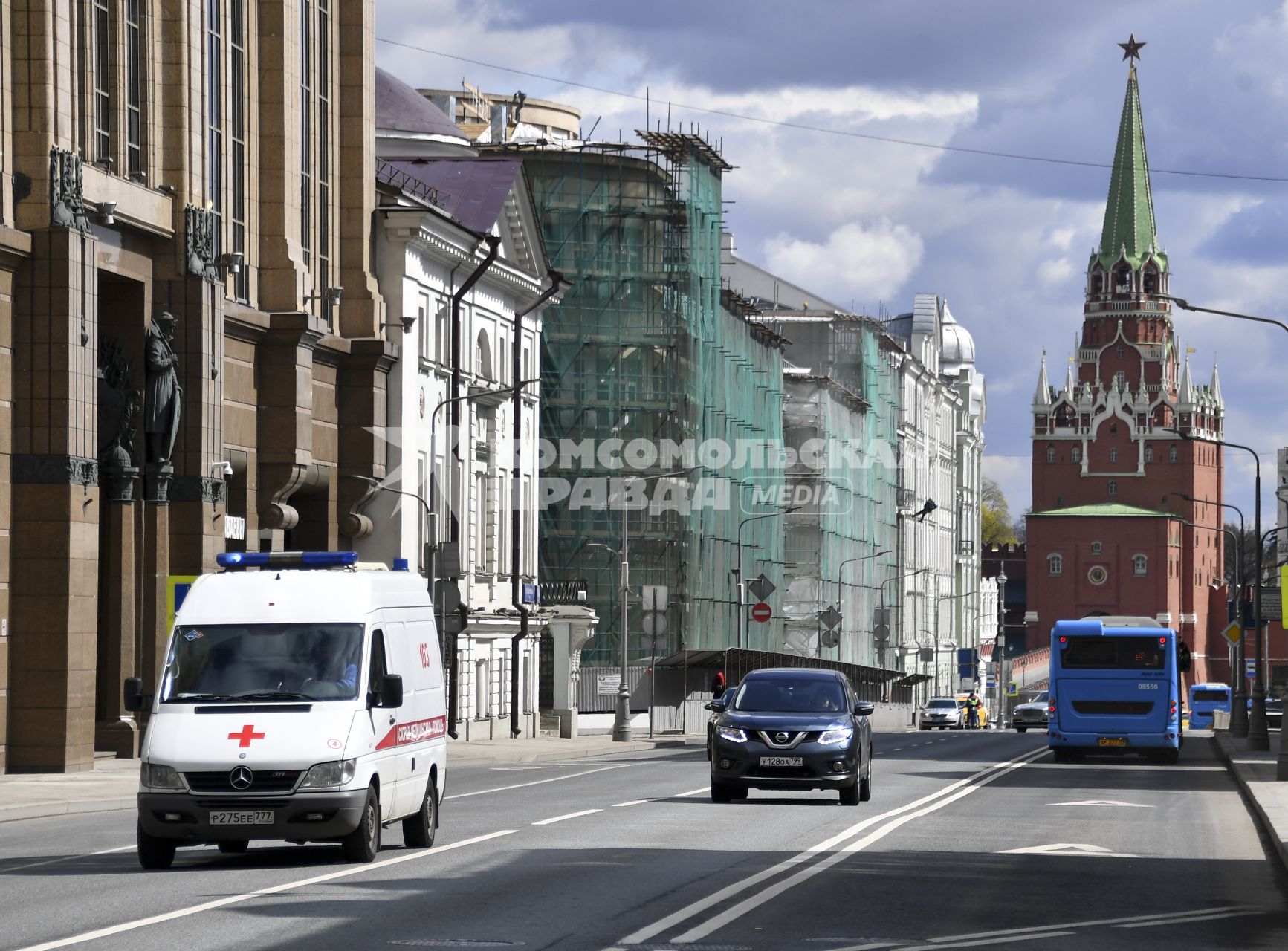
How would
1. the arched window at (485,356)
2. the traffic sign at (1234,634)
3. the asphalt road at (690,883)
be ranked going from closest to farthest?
the asphalt road at (690,883) < the arched window at (485,356) < the traffic sign at (1234,634)

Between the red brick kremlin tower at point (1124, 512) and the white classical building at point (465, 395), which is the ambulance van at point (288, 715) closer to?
the white classical building at point (465, 395)

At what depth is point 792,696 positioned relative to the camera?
26031 mm

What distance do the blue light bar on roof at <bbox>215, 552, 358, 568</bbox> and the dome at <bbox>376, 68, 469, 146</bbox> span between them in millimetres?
43805

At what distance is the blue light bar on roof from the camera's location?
59.3 ft

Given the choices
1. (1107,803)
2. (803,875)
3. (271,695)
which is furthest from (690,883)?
(1107,803)

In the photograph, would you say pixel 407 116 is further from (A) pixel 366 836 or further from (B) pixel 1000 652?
(B) pixel 1000 652

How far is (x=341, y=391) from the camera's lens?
4788 centimetres

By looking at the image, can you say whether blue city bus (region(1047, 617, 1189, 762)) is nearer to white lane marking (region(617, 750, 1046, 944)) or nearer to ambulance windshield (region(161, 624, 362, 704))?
white lane marking (region(617, 750, 1046, 944))

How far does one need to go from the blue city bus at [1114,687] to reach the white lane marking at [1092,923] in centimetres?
2888

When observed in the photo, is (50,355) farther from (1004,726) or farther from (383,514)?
(1004,726)

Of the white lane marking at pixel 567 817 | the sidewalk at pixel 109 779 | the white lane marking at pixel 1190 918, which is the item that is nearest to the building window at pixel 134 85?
the sidewalk at pixel 109 779

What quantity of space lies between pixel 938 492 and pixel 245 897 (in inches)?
4977

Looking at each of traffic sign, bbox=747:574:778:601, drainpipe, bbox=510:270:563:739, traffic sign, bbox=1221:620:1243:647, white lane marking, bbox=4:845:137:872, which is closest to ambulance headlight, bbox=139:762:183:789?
white lane marking, bbox=4:845:137:872

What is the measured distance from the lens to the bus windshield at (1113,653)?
43688 millimetres
